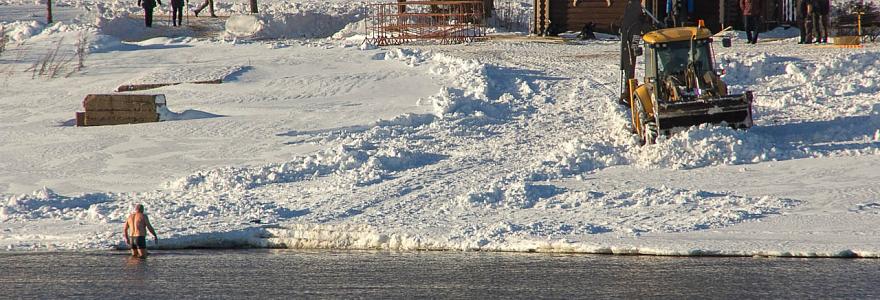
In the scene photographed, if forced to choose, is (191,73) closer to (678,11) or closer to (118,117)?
(118,117)

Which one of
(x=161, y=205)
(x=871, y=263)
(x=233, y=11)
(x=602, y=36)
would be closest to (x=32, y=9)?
(x=233, y=11)

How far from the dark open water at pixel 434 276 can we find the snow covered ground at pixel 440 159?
3.04 feet

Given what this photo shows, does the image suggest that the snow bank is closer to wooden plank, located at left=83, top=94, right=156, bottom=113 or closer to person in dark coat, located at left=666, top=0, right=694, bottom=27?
person in dark coat, located at left=666, top=0, right=694, bottom=27

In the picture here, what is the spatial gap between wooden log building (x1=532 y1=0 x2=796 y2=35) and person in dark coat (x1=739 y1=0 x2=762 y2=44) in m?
3.47

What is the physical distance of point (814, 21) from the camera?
3256 centimetres

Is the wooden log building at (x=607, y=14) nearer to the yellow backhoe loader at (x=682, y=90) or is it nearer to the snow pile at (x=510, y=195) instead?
the yellow backhoe loader at (x=682, y=90)

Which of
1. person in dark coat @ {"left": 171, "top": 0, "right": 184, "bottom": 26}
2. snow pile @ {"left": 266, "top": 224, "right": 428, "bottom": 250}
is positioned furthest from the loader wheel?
A: person in dark coat @ {"left": 171, "top": 0, "right": 184, "bottom": 26}

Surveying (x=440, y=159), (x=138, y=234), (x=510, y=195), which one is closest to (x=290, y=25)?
(x=440, y=159)

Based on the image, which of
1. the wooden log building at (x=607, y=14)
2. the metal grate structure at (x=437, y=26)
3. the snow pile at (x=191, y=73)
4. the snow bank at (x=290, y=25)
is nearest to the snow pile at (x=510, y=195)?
the snow pile at (x=191, y=73)

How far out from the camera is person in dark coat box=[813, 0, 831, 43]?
105 feet

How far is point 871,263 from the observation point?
14.0 metres

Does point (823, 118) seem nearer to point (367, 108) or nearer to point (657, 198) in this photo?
point (657, 198)

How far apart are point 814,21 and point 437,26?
35.9 ft

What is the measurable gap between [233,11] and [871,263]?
46.8 m
